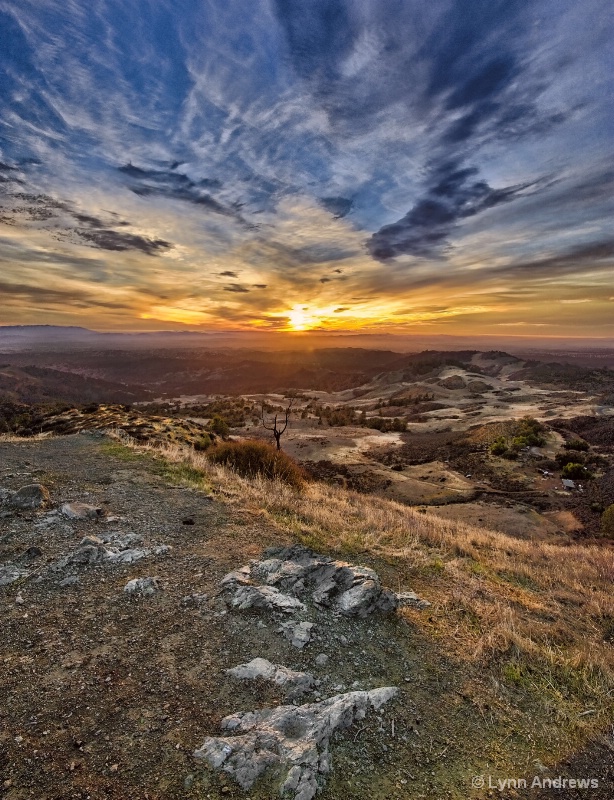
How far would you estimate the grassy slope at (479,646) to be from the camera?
3.67m

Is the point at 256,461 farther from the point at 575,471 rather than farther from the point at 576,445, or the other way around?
the point at 576,445

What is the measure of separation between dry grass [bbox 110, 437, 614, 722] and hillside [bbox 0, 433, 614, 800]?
0.14 feet

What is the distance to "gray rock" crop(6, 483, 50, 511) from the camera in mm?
8680

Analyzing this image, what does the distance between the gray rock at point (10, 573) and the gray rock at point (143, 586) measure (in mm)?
1658

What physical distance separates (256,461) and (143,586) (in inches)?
434

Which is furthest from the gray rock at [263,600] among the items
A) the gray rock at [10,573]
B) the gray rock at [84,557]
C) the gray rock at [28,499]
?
the gray rock at [28,499]

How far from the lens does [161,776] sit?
3.16 m

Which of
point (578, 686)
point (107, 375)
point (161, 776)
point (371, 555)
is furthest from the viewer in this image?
point (107, 375)

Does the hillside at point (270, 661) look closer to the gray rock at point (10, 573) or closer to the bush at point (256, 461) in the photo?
the gray rock at point (10, 573)

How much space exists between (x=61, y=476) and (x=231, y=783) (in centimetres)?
1072

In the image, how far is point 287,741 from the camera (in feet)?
11.7

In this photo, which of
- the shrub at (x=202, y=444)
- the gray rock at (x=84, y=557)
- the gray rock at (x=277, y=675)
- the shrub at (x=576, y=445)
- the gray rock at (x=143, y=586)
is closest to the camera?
the gray rock at (x=277, y=675)

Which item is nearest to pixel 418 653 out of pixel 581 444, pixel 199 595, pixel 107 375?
pixel 199 595

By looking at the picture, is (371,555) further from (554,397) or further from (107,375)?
(107,375)
